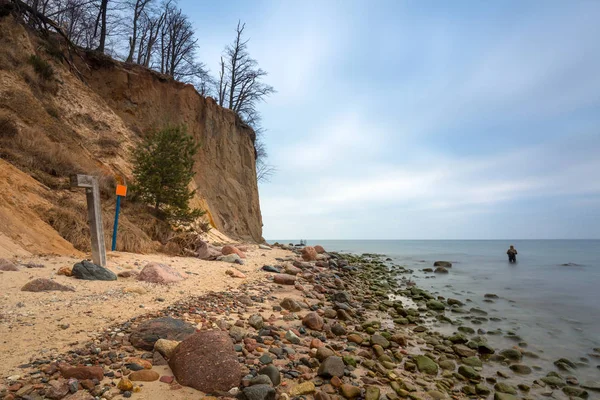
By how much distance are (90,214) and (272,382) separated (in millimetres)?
5731

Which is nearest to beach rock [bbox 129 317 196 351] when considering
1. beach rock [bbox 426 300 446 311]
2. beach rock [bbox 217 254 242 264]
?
beach rock [bbox 217 254 242 264]

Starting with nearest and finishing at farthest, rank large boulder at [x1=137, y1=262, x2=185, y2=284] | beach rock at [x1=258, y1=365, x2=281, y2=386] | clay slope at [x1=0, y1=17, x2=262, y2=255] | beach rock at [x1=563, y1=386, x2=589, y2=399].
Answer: beach rock at [x1=258, y1=365, x2=281, y2=386]
beach rock at [x1=563, y1=386, x2=589, y2=399]
large boulder at [x1=137, y1=262, x2=185, y2=284]
clay slope at [x1=0, y1=17, x2=262, y2=255]

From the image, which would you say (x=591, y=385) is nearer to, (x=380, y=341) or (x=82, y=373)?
(x=380, y=341)

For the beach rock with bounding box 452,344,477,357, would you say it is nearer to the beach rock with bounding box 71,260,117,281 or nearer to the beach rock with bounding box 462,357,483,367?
Answer: the beach rock with bounding box 462,357,483,367

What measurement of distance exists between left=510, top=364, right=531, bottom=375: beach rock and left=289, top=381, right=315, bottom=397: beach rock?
389 cm

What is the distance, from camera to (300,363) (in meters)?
3.69

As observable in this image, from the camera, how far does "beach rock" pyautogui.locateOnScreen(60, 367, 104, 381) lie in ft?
8.32

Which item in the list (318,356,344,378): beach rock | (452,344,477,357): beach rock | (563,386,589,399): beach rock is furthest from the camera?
(452,344,477,357): beach rock

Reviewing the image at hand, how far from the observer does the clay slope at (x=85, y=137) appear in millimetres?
7567

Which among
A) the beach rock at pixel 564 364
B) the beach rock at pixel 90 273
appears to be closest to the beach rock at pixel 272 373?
the beach rock at pixel 90 273

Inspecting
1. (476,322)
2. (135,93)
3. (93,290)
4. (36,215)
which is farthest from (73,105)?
(476,322)

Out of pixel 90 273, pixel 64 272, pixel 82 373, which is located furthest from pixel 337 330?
pixel 64 272

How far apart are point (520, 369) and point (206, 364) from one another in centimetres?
505

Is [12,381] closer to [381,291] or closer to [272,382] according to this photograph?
[272,382]
